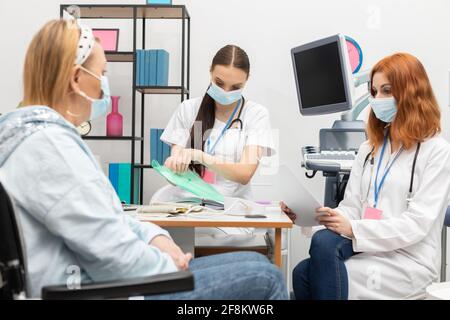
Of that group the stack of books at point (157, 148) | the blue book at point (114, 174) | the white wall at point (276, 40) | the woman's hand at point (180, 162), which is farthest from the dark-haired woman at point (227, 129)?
the white wall at point (276, 40)

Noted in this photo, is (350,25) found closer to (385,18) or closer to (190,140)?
(385,18)

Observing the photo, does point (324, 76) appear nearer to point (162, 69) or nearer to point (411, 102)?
point (411, 102)

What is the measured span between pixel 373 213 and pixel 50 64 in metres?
1.21

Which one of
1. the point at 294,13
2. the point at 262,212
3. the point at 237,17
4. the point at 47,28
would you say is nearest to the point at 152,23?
the point at 237,17

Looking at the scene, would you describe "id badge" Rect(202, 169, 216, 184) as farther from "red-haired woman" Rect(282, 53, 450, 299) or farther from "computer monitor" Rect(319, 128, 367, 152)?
"computer monitor" Rect(319, 128, 367, 152)

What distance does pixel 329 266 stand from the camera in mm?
1693

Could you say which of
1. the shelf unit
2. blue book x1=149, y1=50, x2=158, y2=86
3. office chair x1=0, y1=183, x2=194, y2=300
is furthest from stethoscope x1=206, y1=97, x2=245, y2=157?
office chair x1=0, y1=183, x2=194, y2=300

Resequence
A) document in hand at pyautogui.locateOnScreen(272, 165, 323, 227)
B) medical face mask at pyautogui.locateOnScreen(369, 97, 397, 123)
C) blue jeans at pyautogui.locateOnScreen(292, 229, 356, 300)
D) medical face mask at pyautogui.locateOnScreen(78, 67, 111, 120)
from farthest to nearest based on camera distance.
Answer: medical face mask at pyautogui.locateOnScreen(369, 97, 397, 123) → blue jeans at pyautogui.locateOnScreen(292, 229, 356, 300) → document in hand at pyautogui.locateOnScreen(272, 165, 323, 227) → medical face mask at pyautogui.locateOnScreen(78, 67, 111, 120)

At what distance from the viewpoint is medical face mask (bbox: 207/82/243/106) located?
7.59 feet

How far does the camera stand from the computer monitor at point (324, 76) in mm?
2348

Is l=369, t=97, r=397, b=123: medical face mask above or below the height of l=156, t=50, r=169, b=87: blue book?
below

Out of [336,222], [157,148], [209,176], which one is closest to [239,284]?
[336,222]

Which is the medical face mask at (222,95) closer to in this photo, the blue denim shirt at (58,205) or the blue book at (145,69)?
the blue book at (145,69)

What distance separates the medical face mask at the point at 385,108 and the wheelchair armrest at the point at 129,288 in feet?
4.08
